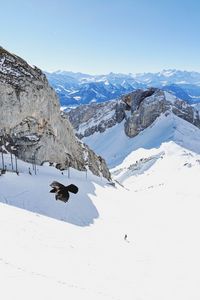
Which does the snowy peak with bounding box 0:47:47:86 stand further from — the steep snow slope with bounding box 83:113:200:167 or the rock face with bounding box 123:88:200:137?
the rock face with bounding box 123:88:200:137

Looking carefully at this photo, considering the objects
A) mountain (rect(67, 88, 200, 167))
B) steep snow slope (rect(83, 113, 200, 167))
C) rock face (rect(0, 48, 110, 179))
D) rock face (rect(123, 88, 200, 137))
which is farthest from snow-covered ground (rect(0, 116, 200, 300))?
rock face (rect(123, 88, 200, 137))

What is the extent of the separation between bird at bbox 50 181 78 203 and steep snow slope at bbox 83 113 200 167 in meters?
97.6

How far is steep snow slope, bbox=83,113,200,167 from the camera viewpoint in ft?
483

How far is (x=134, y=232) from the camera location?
33750 millimetres

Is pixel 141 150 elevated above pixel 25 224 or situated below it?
below

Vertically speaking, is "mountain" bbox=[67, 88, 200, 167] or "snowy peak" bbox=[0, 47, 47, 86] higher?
"snowy peak" bbox=[0, 47, 47, 86]

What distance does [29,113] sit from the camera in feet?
173

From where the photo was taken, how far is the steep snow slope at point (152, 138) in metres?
147

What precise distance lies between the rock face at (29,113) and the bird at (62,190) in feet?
42.1

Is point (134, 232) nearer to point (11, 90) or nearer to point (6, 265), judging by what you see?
point (6, 265)

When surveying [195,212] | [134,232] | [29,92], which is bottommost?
[195,212]

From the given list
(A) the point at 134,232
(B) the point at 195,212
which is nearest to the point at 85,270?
(A) the point at 134,232

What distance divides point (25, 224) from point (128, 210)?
2083cm

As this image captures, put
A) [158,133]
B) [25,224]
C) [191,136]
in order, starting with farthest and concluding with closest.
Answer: [158,133] → [191,136] → [25,224]
